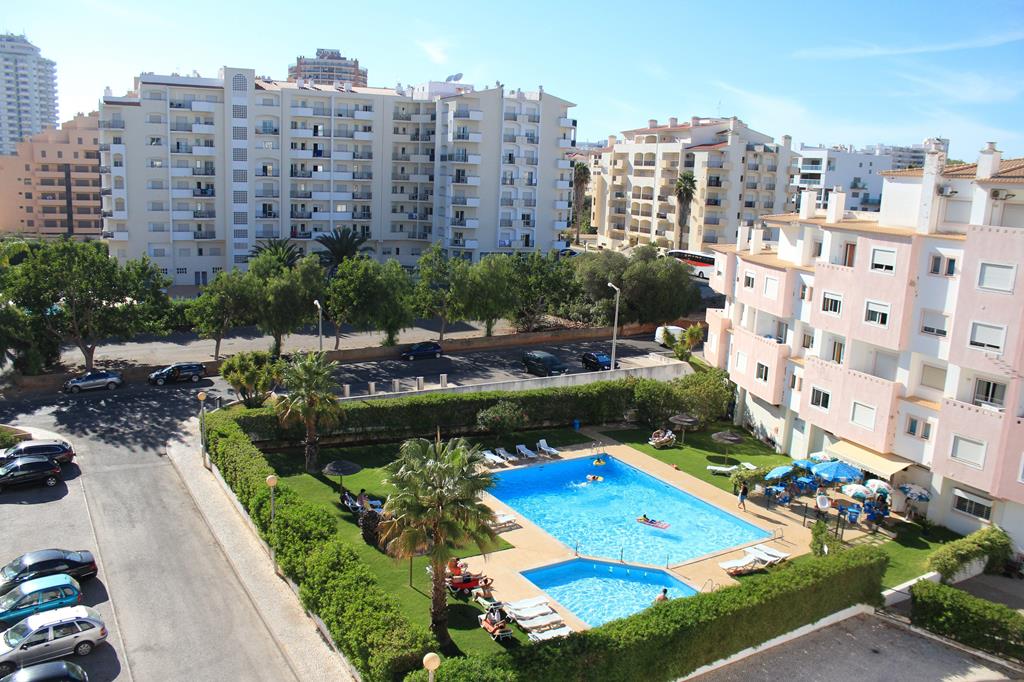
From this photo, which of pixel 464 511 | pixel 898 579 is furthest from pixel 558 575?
pixel 898 579

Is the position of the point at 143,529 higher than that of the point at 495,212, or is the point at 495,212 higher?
the point at 495,212

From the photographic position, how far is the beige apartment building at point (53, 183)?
132000 mm

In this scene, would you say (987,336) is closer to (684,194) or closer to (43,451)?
(43,451)

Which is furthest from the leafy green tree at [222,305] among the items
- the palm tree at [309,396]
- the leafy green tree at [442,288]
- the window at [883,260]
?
the window at [883,260]

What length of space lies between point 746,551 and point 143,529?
83.0 feet

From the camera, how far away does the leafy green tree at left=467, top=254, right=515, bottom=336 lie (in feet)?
210

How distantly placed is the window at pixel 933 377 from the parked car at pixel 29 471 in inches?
1599

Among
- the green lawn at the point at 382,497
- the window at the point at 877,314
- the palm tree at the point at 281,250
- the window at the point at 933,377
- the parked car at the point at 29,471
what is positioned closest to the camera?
the green lawn at the point at 382,497

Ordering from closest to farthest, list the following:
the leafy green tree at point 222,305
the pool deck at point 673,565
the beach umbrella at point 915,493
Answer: the pool deck at point 673,565 < the beach umbrella at point 915,493 < the leafy green tree at point 222,305

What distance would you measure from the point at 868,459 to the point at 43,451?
39.7 metres

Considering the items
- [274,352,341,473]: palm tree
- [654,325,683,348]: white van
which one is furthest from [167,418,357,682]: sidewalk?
[654,325,683,348]: white van

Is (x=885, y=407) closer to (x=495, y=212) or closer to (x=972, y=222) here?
(x=972, y=222)

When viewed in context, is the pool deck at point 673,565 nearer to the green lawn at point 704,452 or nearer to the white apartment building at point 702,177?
the green lawn at point 704,452

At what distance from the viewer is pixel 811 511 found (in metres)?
39.9
